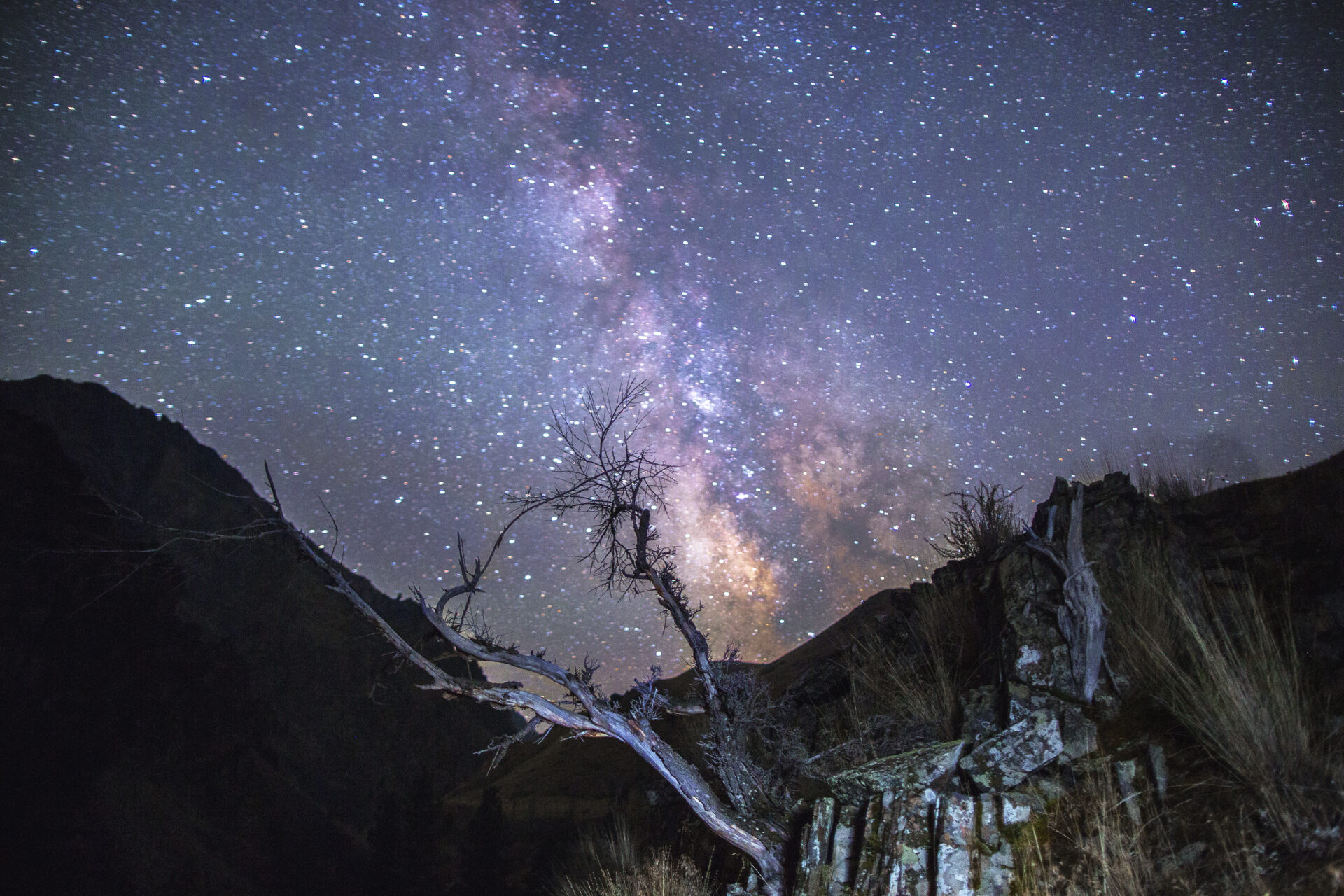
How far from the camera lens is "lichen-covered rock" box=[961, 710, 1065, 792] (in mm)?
5934

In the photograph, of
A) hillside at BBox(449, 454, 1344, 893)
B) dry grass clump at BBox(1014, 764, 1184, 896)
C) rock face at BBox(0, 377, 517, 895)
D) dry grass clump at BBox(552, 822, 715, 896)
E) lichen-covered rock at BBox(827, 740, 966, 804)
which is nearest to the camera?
dry grass clump at BBox(1014, 764, 1184, 896)

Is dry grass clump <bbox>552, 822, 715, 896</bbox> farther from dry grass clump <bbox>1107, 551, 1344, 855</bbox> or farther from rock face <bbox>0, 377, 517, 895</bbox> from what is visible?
dry grass clump <bbox>1107, 551, 1344, 855</bbox>

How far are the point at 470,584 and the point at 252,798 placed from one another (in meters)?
28.4

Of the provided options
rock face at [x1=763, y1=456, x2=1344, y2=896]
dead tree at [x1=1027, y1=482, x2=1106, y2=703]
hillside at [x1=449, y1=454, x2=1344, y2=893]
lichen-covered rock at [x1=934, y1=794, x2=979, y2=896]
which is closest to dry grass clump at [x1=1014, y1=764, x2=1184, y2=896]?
rock face at [x1=763, y1=456, x2=1344, y2=896]

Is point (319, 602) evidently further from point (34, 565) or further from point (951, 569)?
point (951, 569)

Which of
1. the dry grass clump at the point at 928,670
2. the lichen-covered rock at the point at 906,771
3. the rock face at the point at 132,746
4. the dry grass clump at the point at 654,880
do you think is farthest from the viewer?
the rock face at the point at 132,746

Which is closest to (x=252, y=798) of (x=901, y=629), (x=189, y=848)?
(x=189, y=848)

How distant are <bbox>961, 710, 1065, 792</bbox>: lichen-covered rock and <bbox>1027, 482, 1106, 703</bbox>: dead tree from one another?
61 cm

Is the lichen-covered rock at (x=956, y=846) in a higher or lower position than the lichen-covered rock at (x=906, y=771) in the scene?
lower

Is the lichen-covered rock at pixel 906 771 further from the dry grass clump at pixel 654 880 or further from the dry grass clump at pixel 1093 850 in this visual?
the dry grass clump at pixel 654 880

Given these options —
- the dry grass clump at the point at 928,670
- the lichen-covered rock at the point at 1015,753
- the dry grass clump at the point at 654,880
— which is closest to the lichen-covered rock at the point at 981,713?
the lichen-covered rock at the point at 1015,753

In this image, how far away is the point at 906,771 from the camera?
6199mm

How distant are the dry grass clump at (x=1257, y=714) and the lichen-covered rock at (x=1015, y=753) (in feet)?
3.22

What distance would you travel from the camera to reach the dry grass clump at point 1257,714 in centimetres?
378
